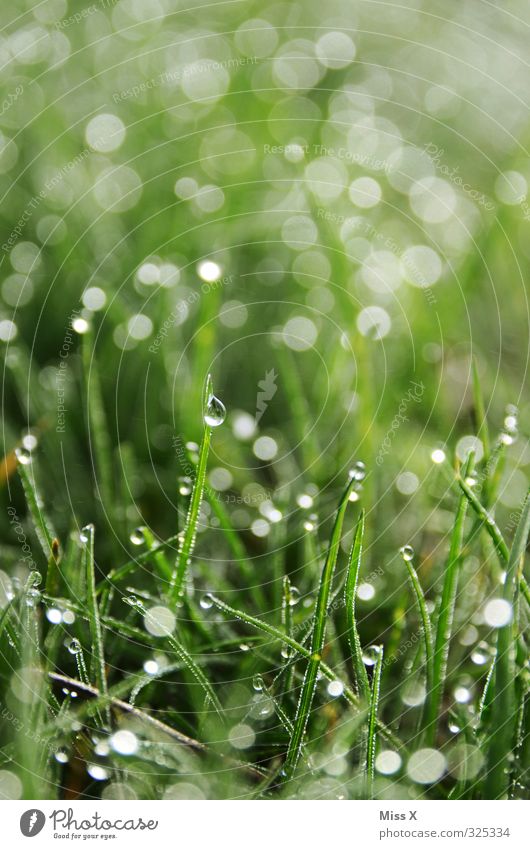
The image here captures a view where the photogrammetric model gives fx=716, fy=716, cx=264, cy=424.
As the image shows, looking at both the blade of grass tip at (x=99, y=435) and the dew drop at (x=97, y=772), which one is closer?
the dew drop at (x=97, y=772)

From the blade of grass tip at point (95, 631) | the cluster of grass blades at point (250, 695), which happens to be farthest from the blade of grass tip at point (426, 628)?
the blade of grass tip at point (95, 631)

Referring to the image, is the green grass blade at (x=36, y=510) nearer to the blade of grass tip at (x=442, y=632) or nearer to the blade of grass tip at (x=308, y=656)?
the blade of grass tip at (x=308, y=656)

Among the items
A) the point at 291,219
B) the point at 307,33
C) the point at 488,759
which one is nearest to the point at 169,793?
the point at 488,759

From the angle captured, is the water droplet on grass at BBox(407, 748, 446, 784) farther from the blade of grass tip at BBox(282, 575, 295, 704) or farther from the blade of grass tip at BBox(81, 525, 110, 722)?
the blade of grass tip at BBox(81, 525, 110, 722)

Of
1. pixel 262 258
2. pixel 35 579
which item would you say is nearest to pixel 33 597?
pixel 35 579

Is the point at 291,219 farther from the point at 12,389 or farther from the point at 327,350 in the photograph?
the point at 12,389

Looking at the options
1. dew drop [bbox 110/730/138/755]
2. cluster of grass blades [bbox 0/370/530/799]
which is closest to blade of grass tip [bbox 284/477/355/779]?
cluster of grass blades [bbox 0/370/530/799]

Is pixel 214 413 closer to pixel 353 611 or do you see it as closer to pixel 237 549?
pixel 237 549
